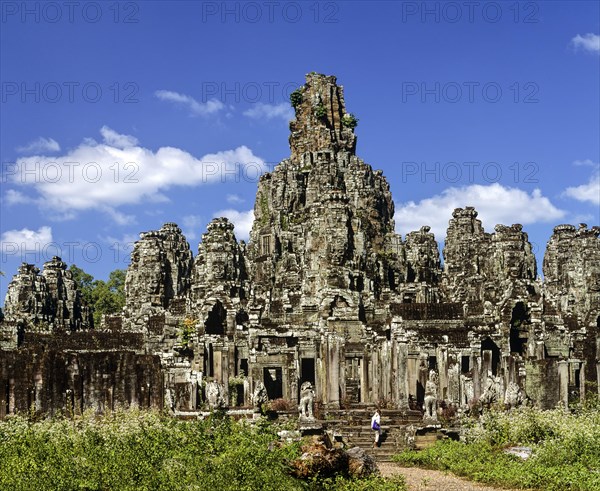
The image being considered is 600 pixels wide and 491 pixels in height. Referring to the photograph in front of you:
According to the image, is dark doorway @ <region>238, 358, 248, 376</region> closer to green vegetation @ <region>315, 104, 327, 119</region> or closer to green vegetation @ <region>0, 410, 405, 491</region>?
green vegetation @ <region>0, 410, 405, 491</region>

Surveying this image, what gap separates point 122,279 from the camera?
100000mm

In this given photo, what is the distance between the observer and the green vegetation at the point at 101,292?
9089cm

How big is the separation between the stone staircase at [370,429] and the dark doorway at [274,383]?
7897 mm

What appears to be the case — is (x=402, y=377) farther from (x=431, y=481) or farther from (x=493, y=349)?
(x=431, y=481)

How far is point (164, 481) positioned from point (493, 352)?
29482 mm

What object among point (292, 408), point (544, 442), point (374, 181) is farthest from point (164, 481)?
point (374, 181)

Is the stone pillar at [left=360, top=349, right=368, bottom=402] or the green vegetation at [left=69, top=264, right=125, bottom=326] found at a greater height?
the green vegetation at [left=69, top=264, right=125, bottom=326]

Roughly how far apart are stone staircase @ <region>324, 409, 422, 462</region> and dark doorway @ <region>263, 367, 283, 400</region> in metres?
7.90

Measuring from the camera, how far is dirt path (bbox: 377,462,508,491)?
2180 cm

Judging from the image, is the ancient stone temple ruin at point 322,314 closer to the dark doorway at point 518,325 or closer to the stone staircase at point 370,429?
the dark doorway at point 518,325

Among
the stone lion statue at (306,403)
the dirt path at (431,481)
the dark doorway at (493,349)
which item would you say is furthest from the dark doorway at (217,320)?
the dirt path at (431,481)

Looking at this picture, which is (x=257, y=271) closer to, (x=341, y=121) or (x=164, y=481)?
(x=341, y=121)

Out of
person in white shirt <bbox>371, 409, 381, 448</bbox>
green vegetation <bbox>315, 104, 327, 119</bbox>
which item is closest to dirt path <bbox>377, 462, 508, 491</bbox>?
person in white shirt <bbox>371, 409, 381, 448</bbox>

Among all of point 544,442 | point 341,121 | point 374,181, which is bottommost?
point 544,442
